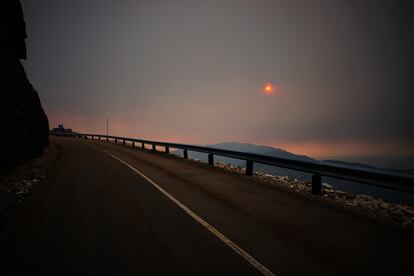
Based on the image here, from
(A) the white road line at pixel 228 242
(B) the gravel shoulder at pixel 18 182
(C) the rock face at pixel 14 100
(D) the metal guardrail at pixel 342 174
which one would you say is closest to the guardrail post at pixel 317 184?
(D) the metal guardrail at pixel 342 174

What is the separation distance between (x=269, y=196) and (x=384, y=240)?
12.2 ft

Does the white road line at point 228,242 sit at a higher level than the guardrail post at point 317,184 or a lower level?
lower

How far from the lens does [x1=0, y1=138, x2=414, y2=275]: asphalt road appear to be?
4164mm

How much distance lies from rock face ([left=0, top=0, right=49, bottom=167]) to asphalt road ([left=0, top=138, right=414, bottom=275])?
561 cm

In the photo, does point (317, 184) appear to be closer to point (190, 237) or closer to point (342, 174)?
point (342, 174)

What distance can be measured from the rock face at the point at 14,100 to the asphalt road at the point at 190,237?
5.61 metres

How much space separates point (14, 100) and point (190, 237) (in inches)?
531

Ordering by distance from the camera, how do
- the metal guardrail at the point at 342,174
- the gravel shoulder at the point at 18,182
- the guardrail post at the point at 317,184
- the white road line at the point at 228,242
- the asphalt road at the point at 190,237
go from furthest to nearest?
the guardrail post at the point at 317,184
the gravel shoulder at the point at 18,182
the metal guardrail at the point at 342,174
the asphalt road at the point at 190,237
the white road line at the point at 228,242

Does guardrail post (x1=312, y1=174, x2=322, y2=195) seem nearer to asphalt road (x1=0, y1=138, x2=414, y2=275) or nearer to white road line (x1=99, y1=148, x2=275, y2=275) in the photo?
asphalt road (x1=0, y1=138, x2=414, y2=275)

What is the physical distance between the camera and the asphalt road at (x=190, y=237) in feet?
13.7

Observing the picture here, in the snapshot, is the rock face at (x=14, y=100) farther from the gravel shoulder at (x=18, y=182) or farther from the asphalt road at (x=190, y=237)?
the asphalt road at (x=190, y=237)

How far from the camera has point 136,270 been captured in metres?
4.04

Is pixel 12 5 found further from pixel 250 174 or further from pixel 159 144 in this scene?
pixel 250 174

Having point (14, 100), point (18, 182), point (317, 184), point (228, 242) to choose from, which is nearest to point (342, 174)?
point (317, 184)
